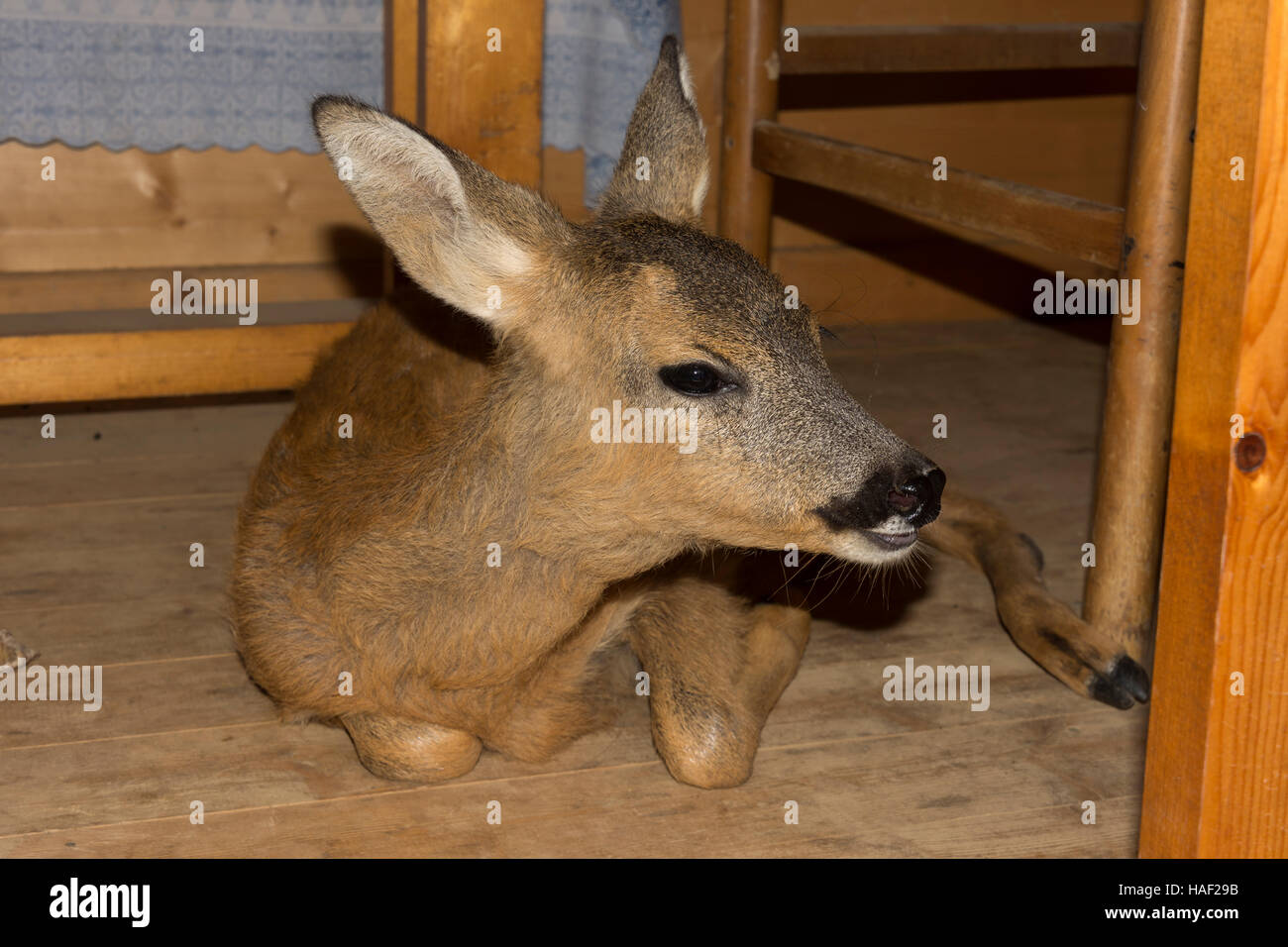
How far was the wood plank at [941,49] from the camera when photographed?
4.21 metres

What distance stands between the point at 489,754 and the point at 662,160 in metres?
1.22

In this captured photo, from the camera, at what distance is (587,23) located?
3.66m

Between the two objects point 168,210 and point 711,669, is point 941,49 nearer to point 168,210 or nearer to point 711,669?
point 711,669

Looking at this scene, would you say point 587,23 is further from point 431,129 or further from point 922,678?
point 922,678

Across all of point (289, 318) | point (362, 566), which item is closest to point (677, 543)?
point (362, 566)

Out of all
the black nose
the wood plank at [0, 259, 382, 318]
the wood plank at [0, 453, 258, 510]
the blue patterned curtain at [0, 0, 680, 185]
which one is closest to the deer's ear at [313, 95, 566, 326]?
the black nose

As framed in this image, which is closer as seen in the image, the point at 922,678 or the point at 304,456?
the point at 304,456

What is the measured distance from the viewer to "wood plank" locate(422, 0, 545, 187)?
11.4ft

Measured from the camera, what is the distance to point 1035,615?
3.20m

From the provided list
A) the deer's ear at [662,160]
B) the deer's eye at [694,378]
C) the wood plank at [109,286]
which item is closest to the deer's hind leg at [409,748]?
the deer's eye at [694,378]

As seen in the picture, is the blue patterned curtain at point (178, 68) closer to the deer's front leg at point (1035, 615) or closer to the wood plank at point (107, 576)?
the wood plank at point (107, 576)

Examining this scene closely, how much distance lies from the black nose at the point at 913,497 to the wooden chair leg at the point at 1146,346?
89 centimetres

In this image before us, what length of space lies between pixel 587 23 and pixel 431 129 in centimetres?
51
